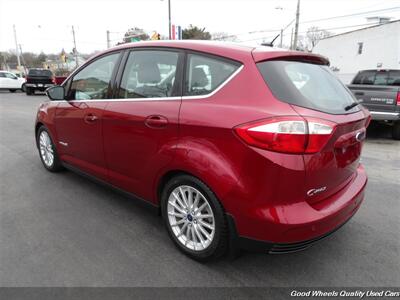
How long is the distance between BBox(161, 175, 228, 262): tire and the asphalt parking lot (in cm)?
13

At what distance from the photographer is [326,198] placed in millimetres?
2387

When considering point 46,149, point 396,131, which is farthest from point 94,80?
point 396,131

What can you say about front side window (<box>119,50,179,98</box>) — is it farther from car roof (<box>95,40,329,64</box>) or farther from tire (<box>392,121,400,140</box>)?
tire (<box>392,121,400,140</box>)

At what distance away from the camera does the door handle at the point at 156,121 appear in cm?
267

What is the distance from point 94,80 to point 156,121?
1372 mm

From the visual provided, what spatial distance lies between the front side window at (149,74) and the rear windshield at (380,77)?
8175mm

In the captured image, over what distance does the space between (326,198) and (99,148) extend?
2.39 meters

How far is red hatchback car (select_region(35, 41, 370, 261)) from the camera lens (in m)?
2.14

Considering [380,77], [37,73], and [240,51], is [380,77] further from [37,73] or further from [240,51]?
[37,73]

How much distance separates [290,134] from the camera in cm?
207

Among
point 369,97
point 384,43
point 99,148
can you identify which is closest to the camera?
point 99,148

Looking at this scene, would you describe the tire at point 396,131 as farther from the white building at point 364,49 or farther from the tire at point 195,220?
the white building at point 364,49

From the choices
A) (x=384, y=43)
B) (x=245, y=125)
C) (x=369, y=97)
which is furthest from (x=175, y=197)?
(x=384, y=43)

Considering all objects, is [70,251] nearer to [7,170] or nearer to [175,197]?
[175,197]
